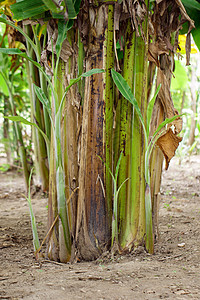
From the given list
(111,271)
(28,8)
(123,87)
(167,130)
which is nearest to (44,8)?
(28,8)

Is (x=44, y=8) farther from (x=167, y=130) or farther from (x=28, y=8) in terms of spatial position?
(x=167, y=130)

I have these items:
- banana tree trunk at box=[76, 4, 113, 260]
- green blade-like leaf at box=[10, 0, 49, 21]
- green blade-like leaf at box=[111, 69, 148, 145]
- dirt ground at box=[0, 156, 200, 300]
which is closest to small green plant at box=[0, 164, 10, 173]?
dirt ground at box=[0, 156, 200, 300]

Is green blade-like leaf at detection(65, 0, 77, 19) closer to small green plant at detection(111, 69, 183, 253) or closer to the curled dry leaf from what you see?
small green plant at detection(111, 69, 183, 253)

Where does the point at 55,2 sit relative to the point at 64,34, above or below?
above

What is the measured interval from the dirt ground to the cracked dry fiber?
470 mm

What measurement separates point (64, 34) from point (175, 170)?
12.8ft

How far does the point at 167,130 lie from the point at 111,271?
28.7 inches

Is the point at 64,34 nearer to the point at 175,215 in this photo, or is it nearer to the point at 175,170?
the point at 175,215

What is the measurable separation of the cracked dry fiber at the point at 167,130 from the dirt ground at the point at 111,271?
47 cm

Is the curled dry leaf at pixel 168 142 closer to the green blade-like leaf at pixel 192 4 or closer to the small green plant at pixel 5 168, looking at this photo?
the green blade-like leaf at pixel 192 4

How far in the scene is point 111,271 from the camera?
121 cm

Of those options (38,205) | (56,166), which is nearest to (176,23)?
(56,166)

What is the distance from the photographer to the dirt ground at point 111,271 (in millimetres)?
995

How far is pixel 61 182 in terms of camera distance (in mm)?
1362
